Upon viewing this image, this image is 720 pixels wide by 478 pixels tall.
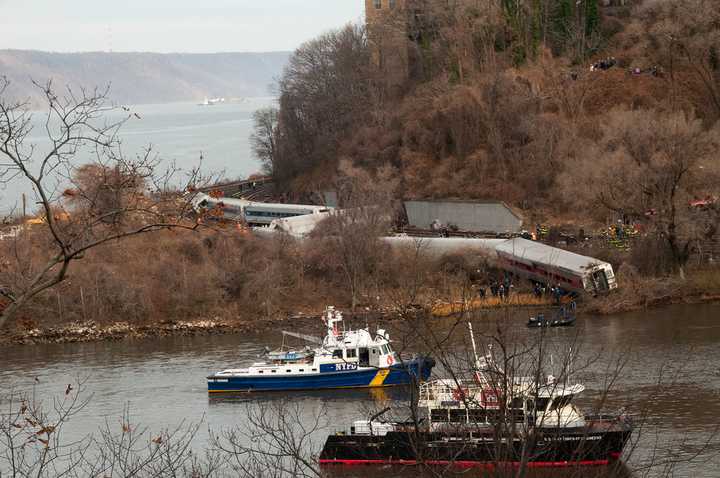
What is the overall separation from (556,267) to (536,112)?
56.4ft

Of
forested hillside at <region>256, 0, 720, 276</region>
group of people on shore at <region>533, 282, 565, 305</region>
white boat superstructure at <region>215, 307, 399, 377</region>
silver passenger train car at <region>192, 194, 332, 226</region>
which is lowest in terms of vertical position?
white boat superstructure at <region>215, 307, 399, 377</region>

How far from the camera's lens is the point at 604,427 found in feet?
84.4

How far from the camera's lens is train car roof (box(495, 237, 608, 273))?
Result: 4397 centimetres

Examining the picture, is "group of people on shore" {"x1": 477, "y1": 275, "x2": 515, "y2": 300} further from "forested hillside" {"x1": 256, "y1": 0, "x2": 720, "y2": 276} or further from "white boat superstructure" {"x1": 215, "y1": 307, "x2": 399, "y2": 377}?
"white boat superstructure" {"x1": 215, "y1": 307, "x2": 399, "y2": 377}

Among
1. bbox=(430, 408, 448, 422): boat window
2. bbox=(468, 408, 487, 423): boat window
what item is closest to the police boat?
bbox=(430, 408, 448, 422): boat window

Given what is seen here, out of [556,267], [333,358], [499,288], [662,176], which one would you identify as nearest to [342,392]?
[333,358]

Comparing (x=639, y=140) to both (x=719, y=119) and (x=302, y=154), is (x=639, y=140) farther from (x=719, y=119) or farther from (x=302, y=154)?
(x=302, y=154)

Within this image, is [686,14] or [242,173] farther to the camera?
[242,173]

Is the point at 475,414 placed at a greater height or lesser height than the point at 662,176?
lesser

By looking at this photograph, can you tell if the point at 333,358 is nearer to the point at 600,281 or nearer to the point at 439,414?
the point at 439,414

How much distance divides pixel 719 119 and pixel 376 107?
66.9 ft

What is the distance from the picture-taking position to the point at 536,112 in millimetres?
59531

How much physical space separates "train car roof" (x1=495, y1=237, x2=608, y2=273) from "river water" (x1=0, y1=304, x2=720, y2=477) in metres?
3.31

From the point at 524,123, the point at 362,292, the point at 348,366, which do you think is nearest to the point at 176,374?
the point at 348,366
